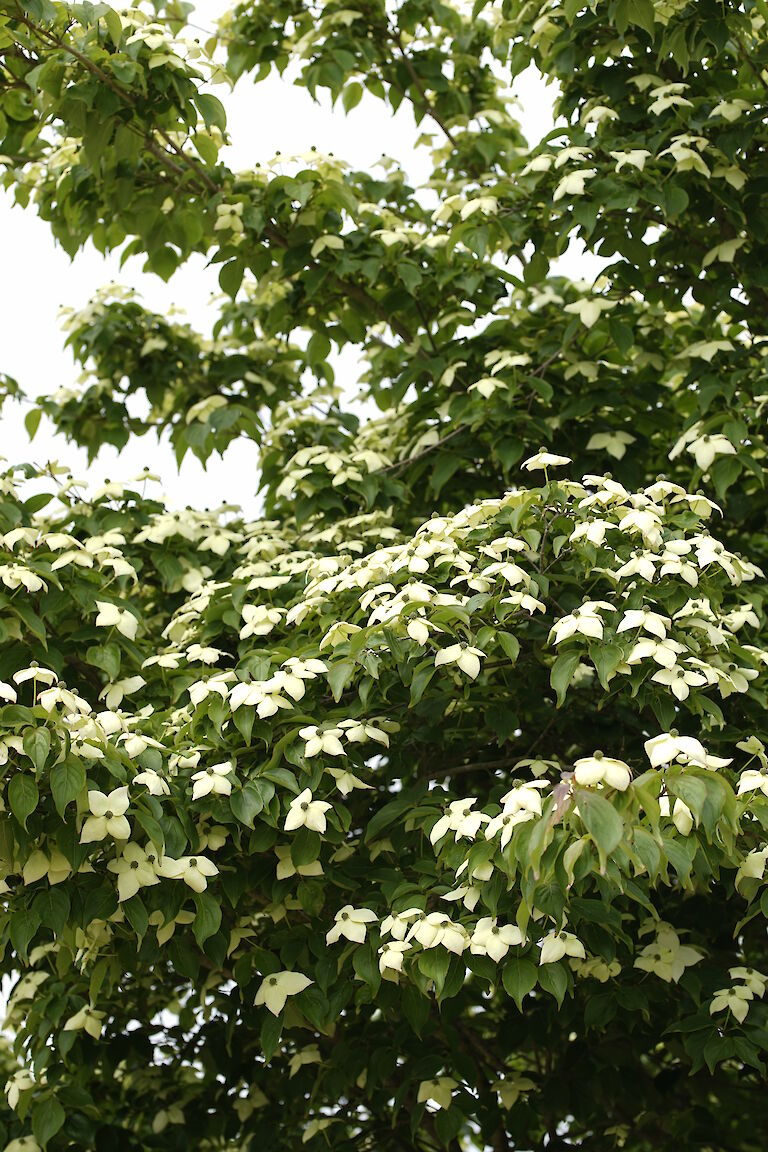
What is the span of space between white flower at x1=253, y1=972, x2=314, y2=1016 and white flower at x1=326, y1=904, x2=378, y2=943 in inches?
4.7

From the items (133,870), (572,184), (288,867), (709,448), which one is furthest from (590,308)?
(133,870)

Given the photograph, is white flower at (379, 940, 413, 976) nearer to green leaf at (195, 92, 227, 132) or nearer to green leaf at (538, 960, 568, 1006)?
green leaf at (538, 960, 568, 1006)

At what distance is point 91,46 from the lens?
3270 millimetres

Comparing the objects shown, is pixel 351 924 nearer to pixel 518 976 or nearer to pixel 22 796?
pixel 518 976

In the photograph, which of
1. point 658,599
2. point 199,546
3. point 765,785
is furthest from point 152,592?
point 765,785

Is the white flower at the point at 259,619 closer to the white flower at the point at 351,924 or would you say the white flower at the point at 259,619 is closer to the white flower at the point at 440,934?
the white flower at the point at 351,924

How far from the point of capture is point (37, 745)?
Answer: 7.33 feet

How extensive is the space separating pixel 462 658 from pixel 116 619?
884mm

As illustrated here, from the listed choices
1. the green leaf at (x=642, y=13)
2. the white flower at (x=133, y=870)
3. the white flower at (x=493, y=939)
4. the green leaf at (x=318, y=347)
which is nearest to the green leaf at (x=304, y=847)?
the white flower at (x=133, y=870)

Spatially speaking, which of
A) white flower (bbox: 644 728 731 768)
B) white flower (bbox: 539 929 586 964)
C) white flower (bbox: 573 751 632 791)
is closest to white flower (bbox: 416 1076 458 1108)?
white flower (bbox: 539 929 586 964)

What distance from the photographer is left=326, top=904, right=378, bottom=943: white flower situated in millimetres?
2521

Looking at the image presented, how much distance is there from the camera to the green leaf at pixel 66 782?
226 cm

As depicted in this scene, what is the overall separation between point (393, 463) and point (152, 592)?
836 millimetres

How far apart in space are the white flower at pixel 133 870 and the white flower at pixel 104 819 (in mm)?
78
